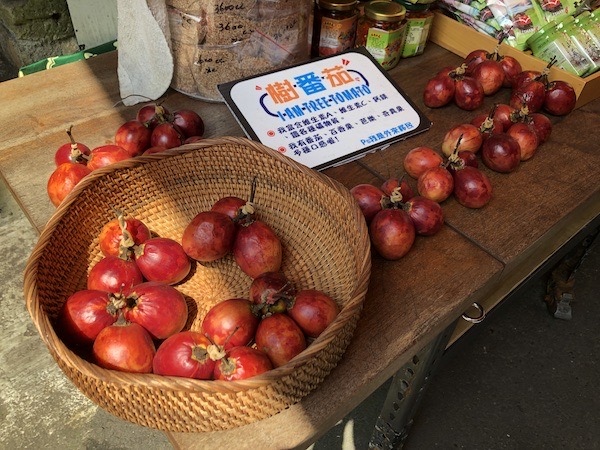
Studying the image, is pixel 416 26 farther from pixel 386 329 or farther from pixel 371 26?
pixel 386 329

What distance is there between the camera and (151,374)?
2.41 feet

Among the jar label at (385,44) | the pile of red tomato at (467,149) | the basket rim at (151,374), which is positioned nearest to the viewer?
the basket rim at (151,374)

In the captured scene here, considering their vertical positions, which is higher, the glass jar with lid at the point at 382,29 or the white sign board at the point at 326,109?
the glass jar with lid at the point at 382,29

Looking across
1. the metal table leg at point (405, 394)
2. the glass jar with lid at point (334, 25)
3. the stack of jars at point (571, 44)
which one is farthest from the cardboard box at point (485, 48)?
the metal table leg at point (405, 394)

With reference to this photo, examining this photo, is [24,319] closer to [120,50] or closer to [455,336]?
[120,50]

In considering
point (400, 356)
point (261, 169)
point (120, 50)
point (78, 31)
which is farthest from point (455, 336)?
point (78, 31)

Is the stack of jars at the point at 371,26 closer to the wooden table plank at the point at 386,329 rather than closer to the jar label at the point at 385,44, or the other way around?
the jar label at the point at 385,44

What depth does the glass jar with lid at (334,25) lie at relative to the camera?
1493 mm

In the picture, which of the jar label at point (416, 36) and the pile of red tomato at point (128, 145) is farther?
the jar label at point (416, 36)

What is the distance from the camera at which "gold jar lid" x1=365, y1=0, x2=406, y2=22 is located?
1526 millimetres

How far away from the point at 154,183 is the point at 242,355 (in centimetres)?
50

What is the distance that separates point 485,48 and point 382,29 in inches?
16.3

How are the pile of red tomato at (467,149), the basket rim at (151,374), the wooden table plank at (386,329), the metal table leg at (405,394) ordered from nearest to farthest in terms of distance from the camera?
the basket rim at (151,374), the wooden table plank at (386,329), the pile of red tomato at (467,149), the metal table leg at (405,394)

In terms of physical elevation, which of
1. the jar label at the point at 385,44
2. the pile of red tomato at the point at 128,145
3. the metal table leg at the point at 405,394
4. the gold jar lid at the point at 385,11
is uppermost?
the gold jar lid at the point at 385,11
